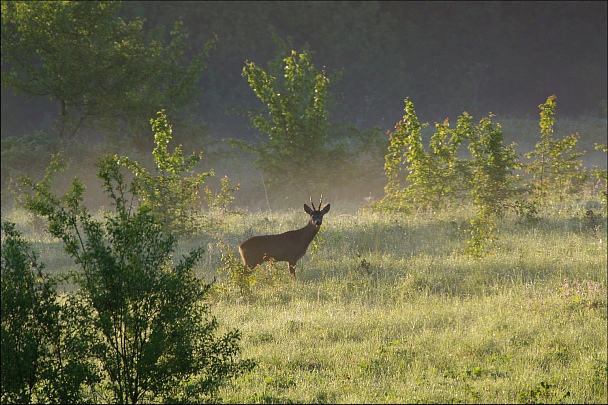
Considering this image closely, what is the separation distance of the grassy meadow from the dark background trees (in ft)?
105

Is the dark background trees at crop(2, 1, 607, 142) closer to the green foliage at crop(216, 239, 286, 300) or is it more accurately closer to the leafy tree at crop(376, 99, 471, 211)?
the leafy tree at crop(376, 99, 471, 211)

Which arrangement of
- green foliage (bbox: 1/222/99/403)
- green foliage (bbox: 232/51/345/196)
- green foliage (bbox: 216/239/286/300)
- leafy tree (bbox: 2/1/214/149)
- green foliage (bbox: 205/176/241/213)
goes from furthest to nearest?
leafy tree (bbox: 2/1/214/149) < green foliage (bbox: 232/51/345/196) < green foliage (bbox: 205/176/241/213) < green foliage (bbox: 216/239/286/300) < green foliage (bbox: 1/222/99/403)

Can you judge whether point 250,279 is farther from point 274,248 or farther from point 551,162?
point 551,162

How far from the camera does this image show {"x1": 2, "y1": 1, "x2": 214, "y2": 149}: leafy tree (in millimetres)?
21688

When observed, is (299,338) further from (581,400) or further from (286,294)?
(581,400)

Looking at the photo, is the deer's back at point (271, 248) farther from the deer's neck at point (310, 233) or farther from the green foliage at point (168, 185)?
the green foliage at point (168, 185)

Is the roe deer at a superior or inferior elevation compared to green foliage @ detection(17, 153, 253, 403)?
superior

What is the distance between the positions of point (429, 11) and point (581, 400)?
160 ft

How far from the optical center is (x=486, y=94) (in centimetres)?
5309

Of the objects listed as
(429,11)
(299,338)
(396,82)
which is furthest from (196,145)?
(429,11)

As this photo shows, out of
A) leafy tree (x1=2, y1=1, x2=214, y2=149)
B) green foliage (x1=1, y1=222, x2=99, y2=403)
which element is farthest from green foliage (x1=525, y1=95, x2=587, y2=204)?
leafy tree (x1=2, y1=1, x2=214, y2=149)

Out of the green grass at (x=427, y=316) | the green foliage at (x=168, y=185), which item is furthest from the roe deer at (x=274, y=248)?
the green foliage at (x=168, y=185)

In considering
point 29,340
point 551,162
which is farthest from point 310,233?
point 551,162

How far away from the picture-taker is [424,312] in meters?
9.50
